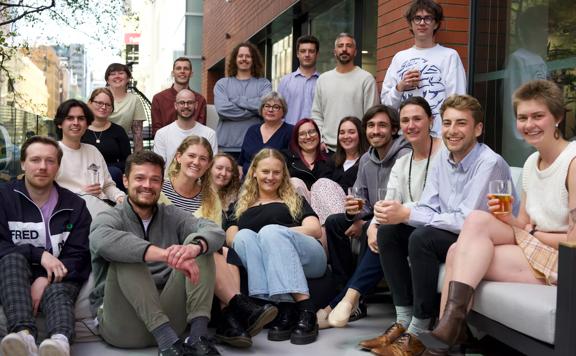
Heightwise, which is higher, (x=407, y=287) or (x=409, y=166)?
(x=409, y=166)

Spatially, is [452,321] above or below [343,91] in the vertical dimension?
below

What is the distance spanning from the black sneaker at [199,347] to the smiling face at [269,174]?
52.6 inches

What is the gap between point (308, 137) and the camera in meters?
5.45

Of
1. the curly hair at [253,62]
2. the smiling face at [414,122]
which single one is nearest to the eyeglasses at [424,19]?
the smiling face at [414,122]

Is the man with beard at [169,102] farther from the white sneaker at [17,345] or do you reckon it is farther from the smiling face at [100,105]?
the white sneaker at [17,345]

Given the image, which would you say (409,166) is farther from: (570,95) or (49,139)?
(49,139)

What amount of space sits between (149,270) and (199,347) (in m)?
0.51

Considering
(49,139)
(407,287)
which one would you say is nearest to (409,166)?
(407,287)

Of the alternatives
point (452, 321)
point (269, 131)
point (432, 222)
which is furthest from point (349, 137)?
point (452, 321)

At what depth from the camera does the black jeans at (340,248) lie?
4.71 m

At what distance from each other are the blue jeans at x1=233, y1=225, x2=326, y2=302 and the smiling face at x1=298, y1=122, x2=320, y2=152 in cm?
121

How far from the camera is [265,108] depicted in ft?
19.0

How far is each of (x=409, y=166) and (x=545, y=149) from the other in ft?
3.74

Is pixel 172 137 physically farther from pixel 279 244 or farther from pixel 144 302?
pixel 144 302
